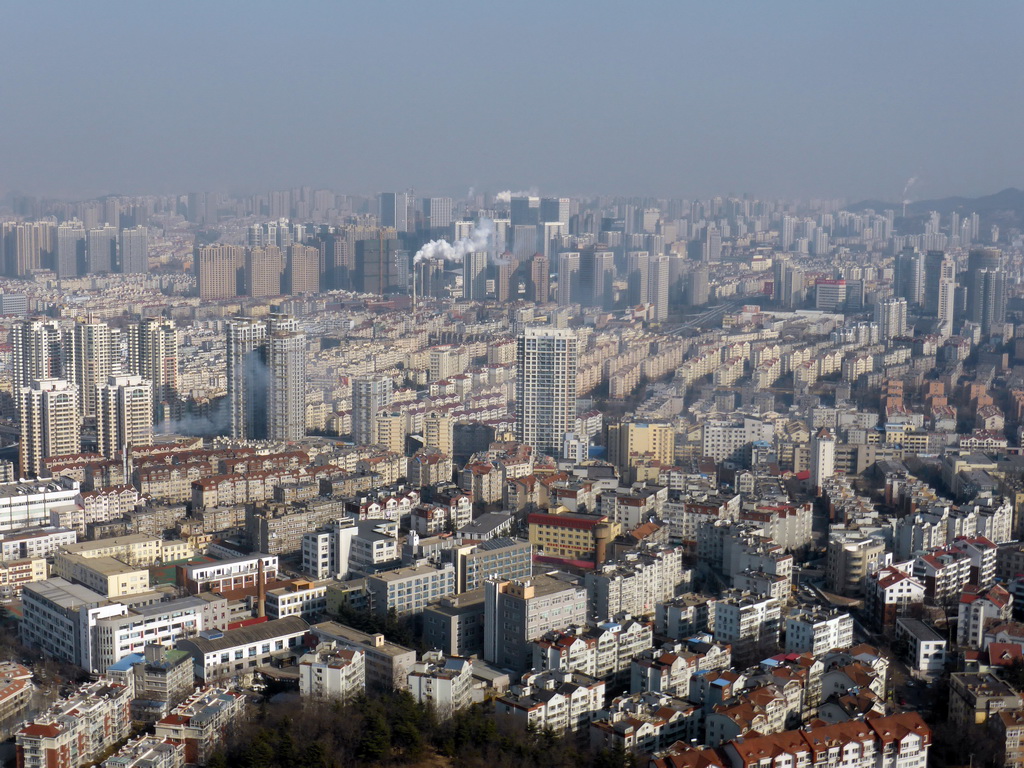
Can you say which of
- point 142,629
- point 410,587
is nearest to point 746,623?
point 410,587

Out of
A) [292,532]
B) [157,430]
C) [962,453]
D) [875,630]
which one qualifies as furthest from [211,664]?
[962,453]

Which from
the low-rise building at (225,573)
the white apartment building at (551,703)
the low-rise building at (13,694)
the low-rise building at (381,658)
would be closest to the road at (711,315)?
the low-rise building at (225,573)

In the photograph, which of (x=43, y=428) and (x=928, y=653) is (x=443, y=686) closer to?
(x=928, y=653)

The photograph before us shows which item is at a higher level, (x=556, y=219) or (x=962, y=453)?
(x=556, y=219)

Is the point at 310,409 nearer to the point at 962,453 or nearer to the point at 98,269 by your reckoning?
the point at 962,453

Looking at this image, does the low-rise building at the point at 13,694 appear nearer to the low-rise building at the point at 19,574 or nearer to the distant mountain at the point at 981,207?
the low-rise building at the point at 19,574

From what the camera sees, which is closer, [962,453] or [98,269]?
[962,453]

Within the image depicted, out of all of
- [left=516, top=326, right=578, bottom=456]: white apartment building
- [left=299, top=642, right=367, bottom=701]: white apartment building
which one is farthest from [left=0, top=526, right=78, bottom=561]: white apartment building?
[left=516, top=326, right=578, bottom=456]: white apartment building
